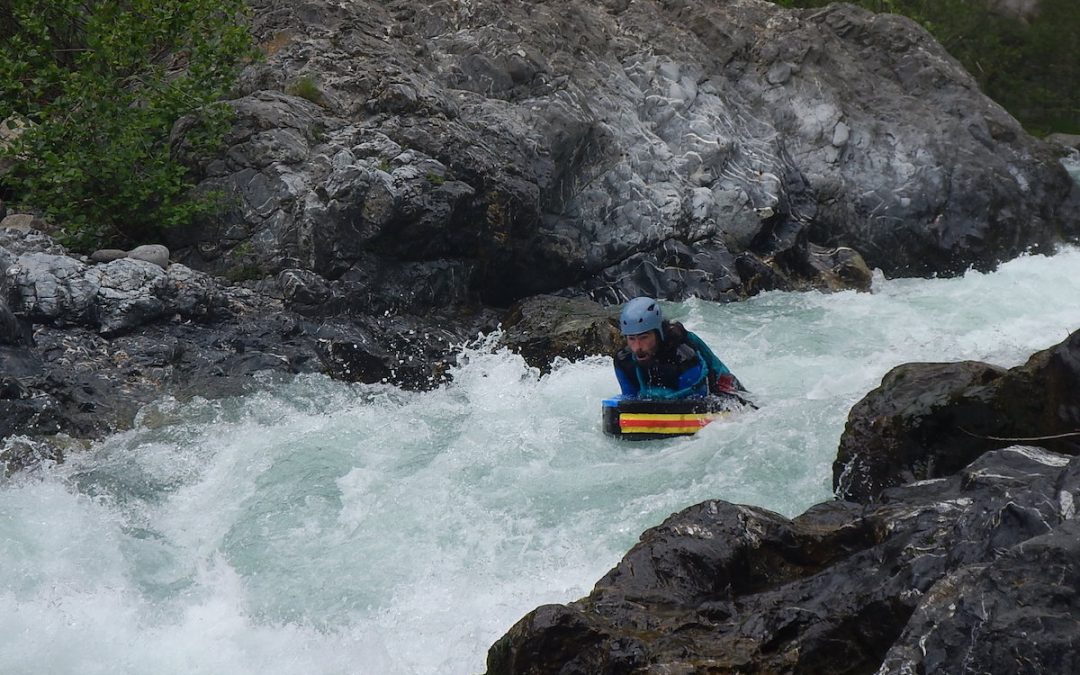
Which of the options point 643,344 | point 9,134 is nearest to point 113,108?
point 9,134

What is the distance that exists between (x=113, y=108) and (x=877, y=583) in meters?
8.71

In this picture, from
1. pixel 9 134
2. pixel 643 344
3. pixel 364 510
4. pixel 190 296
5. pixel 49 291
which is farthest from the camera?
pixel 9 134

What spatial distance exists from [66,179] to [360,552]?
17.8 feet

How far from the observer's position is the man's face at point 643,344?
7.66 meters

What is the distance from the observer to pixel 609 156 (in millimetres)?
12578

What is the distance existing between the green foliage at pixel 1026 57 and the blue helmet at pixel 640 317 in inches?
796

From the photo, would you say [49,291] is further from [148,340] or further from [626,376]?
[626,376]

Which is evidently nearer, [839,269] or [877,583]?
[877,583]

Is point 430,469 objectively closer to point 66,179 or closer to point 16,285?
point 16,285

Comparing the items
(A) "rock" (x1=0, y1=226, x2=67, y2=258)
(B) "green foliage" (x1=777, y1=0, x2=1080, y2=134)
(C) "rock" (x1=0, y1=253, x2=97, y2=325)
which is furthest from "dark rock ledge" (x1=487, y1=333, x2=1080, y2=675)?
(B) "green foliage" (x1=777, y1=0, x2=1080, y2=134)

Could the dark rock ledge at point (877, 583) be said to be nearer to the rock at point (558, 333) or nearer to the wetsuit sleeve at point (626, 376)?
the wetsuit sleeve at point (626, 376)

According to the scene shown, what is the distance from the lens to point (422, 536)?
643 cm

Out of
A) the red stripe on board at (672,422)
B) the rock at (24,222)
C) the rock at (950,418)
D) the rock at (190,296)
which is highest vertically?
the rock at (24,222)

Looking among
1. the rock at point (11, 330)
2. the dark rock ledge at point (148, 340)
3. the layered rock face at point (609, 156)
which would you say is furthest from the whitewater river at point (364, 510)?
the layered rock face at point (609, 156)
